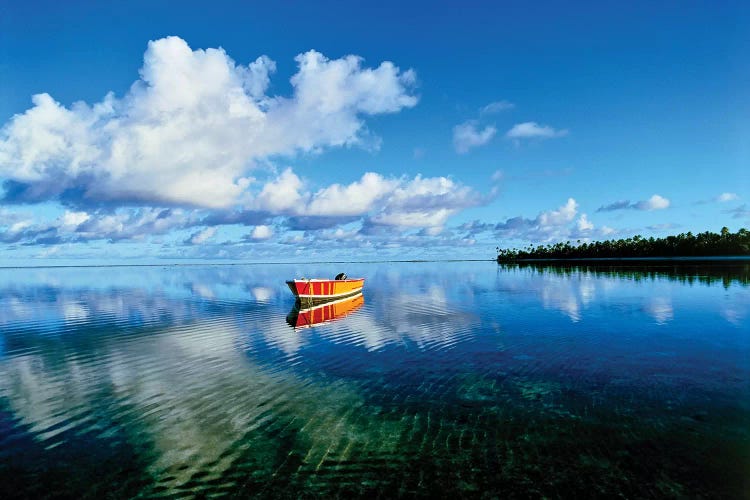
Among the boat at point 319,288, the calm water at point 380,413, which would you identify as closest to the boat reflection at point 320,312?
the boat at point 319,288

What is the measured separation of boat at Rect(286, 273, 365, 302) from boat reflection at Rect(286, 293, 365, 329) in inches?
35.2

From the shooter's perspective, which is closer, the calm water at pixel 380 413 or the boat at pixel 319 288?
the calm water at pixel 380 413

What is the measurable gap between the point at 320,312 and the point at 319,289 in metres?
6.87

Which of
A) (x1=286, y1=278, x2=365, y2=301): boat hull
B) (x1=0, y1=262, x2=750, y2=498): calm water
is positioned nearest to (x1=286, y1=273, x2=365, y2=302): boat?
(x1=286, y1=278, x2=365, y2=301): boat hull

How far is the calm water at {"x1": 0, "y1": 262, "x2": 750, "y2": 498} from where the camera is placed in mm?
11125

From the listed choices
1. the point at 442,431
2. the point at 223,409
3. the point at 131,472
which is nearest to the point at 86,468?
the point at 131,472

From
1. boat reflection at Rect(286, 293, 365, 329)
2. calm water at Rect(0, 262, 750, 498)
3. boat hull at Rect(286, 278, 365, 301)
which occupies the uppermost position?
boat hull at Rect(286, 278, 365, 301)

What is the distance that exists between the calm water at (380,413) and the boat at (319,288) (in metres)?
19.7

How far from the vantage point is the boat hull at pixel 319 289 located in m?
53.4

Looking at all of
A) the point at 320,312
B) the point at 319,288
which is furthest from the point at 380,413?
the point at 319,288

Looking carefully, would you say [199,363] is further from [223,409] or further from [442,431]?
[442,431]

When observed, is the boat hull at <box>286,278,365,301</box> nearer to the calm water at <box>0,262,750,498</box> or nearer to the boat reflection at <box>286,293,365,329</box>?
the boat reflection at <box>286,293,365,329</box>

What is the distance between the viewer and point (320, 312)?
160 feet

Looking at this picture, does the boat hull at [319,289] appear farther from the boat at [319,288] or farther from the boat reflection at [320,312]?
the boat reflection at [320,312]
